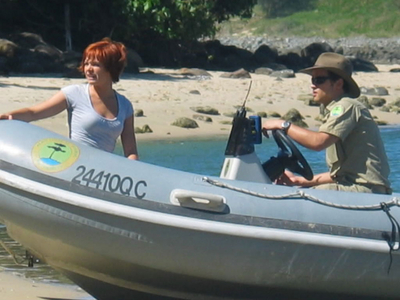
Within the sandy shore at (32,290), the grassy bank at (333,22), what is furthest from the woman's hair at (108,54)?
the grassy bank at (333,22)

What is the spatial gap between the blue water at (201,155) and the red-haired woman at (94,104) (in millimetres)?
6168

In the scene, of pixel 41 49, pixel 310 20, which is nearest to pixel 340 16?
pixel 310 20

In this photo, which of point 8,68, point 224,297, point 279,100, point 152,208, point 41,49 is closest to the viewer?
point 152,208

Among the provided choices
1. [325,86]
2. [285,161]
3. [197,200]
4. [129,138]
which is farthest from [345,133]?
[129,138]

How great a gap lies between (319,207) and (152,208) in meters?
0.79

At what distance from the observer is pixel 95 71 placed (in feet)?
16.3

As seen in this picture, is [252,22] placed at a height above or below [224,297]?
above

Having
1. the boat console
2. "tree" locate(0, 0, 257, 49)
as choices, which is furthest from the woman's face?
"tree" locate(0, 0, 257, 49)

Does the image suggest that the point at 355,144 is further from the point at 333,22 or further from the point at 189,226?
the point at 333,22

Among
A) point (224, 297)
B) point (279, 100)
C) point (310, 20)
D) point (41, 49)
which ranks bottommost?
point (224, 297)

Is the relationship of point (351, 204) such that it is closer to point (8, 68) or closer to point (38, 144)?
point (38, 144)

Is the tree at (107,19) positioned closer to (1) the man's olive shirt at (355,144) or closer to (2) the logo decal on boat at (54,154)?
(1) the man's olive shirt at (355,144)

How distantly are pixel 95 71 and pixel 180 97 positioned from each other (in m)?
11.4

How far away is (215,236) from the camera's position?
463 centimetres
